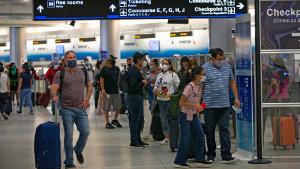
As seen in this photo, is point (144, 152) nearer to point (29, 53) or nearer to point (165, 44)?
point (165, 44)

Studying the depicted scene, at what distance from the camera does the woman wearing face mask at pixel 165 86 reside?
11719mm

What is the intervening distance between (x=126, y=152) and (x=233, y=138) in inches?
106

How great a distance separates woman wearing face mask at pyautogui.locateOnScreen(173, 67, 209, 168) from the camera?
927 centimetres

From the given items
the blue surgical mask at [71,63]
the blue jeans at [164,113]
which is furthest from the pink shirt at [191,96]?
the blue jeans at [164,113]

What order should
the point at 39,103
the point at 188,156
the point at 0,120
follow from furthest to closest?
the point at 39,103 → the point at 0,120 → the point at 188,156

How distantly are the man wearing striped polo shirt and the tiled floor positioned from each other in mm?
280

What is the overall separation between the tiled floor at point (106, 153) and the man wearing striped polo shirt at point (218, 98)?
28cm

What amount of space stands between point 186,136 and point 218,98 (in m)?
0.97

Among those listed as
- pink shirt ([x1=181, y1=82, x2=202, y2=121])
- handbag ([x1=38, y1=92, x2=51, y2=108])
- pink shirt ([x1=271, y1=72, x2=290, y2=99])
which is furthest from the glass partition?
handbag ([x1=38, y1=92, x2=51, y2=108])

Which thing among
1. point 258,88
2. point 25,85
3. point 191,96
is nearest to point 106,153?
point 191,96

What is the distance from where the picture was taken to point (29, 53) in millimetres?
46188

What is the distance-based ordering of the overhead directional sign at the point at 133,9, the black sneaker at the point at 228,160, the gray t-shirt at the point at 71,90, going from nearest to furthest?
the gray t-shirt at the point at 71,90 → the black sneaker at the point at 228,160 → the overhead directional sign at the point at 133,9

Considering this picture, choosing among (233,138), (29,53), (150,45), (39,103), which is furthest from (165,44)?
(233,138)

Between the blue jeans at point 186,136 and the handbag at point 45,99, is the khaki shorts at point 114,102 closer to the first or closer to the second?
the blue jeans at point 186,136
